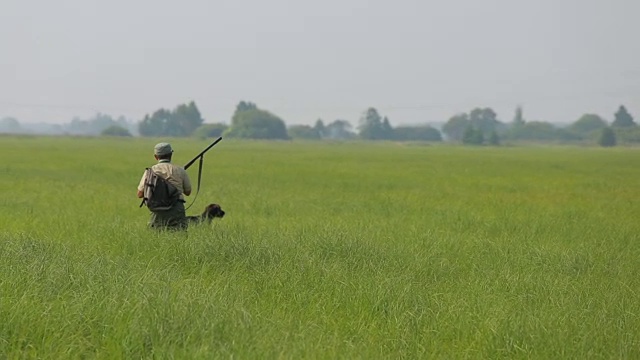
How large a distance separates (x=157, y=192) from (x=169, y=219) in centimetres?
43

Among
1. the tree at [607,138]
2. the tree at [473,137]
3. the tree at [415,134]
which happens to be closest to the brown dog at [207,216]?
the tree at [473,137]

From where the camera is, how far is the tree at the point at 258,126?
13938 centimetres

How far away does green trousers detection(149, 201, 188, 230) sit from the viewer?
8211mm

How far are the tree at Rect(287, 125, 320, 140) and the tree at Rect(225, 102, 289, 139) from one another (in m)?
23.8

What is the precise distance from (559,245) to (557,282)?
2943 mm

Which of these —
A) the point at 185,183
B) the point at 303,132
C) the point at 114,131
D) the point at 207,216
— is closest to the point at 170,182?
the point at 185,183

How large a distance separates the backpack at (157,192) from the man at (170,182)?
55 mm

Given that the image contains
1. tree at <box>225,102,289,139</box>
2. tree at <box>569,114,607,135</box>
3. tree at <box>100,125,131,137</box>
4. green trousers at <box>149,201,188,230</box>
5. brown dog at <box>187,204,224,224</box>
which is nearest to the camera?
green trousers at <box>149,201,188,230</box>


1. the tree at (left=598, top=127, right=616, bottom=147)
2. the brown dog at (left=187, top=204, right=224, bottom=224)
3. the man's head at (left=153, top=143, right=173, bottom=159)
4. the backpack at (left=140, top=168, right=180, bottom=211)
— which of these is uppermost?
the man's head at (left=153, top=143, right=173, bottom=159)

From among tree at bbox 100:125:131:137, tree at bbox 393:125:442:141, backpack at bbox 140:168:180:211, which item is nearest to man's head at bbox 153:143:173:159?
backpack at bbox 140:168:180:211

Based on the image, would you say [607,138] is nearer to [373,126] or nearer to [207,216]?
[373,126]

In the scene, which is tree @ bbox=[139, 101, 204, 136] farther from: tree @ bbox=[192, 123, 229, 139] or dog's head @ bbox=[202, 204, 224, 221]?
dog's head @ bbox=[202, 204, 224, 221]

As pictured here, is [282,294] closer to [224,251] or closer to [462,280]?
[224,251]

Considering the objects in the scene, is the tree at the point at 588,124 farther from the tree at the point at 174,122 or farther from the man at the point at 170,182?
the man at the point at 170,182
